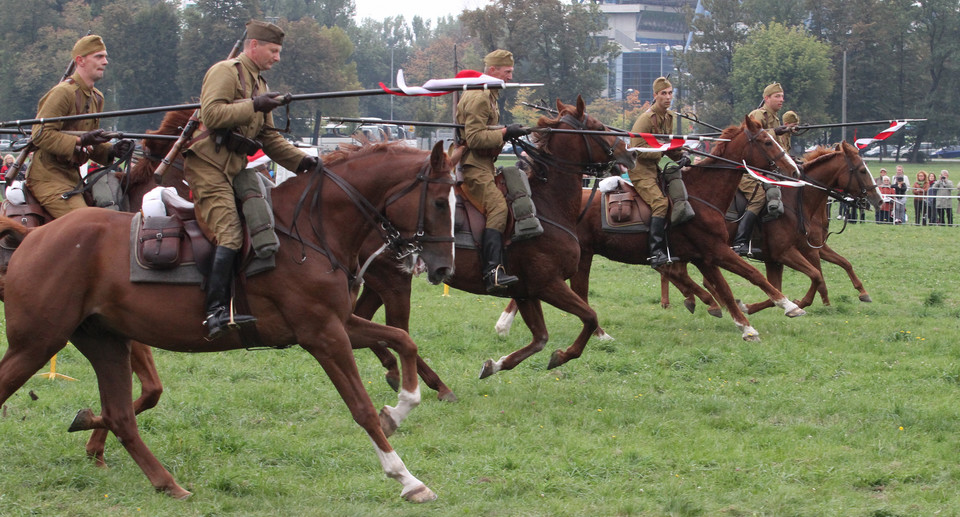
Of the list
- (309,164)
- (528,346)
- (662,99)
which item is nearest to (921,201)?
(662,99)

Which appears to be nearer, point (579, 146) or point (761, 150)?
point (579, 146)

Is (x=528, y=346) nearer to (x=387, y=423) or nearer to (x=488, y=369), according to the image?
(x=488, y=369)

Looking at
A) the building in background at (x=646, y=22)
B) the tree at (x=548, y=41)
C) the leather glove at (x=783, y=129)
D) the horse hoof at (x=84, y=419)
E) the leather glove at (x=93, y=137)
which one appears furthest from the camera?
the building in background at (x=646, y=22)

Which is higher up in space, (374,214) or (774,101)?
(774,101)

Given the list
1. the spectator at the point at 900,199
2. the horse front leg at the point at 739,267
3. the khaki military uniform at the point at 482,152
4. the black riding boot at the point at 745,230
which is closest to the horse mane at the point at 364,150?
the khaki military uniform at the point at 482,152

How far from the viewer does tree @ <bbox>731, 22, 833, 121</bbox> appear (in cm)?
6950

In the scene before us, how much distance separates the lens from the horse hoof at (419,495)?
6820 mm

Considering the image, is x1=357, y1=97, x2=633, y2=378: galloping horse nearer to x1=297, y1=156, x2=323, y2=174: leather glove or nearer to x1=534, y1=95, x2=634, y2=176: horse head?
x1=534, y1=95, x2=634, y2=176: horse head

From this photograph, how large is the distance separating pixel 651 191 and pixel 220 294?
7.16m

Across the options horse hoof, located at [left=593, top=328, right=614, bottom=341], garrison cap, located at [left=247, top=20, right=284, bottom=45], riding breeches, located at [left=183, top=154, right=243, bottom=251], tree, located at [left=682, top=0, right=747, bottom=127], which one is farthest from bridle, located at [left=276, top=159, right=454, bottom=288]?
tree, located at [left=682, top=0, right=747, bottom=127]

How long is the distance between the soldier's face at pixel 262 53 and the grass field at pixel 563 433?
286cm

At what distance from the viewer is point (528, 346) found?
1038 centimetres

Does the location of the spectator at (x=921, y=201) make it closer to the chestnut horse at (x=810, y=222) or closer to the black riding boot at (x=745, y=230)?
the chestnut horse at (x=810, y=222)

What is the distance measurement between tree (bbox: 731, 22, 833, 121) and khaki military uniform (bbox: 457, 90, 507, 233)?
62.9 meters
